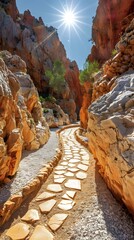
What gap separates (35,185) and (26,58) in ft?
101

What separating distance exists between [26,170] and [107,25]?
89.9 feet

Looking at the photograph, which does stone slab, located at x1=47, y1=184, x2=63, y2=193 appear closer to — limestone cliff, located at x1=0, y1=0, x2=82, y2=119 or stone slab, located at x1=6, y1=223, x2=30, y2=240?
stone slab, located at x1=6, y1=223, x2=30, y2=240

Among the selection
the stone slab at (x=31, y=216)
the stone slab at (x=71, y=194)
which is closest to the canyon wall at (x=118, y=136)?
the stone slab at (x=71, y=194)

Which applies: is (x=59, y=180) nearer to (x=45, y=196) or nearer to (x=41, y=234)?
(x=45, y=196)

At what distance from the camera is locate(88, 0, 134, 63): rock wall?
65.5 feet

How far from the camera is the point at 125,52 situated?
678cm

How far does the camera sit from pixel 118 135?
3.08 meters

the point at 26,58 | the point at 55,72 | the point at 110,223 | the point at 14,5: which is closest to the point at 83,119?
the point at 110,223

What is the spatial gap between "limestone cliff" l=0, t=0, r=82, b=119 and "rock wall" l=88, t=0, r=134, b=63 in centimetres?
1115

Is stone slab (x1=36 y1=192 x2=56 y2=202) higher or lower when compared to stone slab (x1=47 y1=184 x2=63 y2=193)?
lower

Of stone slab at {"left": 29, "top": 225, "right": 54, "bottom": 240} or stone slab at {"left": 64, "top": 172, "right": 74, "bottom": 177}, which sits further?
stone slab at {"left": 64, "top": 172, "right": 74, "bottom": 177}

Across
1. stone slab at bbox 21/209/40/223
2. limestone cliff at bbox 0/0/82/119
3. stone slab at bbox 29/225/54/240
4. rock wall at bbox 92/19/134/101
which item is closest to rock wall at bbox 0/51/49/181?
stone slab at bbox 21/209/40/223

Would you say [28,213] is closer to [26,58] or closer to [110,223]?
[110,223]

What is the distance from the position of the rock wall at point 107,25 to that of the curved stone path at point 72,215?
2193 cm
